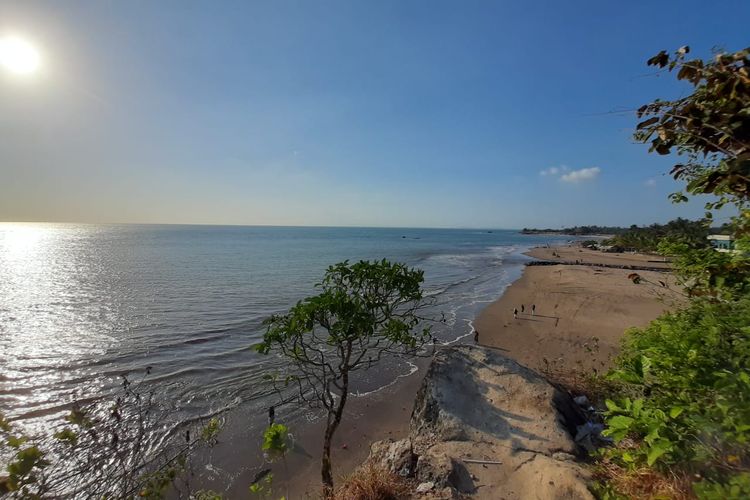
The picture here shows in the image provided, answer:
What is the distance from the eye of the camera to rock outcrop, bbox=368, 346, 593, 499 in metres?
5.39

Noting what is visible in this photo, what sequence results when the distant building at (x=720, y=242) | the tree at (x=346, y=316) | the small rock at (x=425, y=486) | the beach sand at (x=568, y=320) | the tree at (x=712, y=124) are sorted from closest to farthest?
the tree at (x=712, y=124) < the distant building at (x=720, y=242) < the tree at (x=346, y=316) < the small rock at (x=425, y=486) < the beach sand at (x=568, y=320)

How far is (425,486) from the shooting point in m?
5.29

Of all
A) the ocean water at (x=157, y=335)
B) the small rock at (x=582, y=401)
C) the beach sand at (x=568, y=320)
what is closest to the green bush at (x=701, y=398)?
the small rock at (x=582, y=401)

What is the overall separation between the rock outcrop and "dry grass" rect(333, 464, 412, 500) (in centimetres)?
30

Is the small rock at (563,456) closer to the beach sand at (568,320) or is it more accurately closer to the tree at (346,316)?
the tree at (346,316)

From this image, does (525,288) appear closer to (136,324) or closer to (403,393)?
(403,393)

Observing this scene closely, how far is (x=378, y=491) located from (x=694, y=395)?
435cm

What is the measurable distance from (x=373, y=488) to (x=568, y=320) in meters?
18.8

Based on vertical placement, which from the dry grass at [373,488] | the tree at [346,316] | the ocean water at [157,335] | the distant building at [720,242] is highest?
the distant building at [720,242]

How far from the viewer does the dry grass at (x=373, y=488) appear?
4934 mm

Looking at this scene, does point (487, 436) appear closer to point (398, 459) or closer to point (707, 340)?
point (398, 459)

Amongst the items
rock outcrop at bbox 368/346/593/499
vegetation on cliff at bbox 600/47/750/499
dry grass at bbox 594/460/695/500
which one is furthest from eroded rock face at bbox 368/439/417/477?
vegetation on cliff at bbox 600/47/750/499

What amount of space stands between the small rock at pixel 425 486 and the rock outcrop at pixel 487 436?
16 mm

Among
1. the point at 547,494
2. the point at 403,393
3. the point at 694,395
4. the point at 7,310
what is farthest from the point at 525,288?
the point at 7,310
